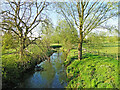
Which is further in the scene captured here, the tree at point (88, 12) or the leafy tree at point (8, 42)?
the tree at point (88, 12)

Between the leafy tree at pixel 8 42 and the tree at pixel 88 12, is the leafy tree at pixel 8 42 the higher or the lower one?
the lower one

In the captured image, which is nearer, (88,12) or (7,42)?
(7,42)

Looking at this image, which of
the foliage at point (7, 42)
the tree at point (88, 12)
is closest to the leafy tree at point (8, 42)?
the foliage at point (7, 42)

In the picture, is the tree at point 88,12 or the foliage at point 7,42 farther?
the tree at point 88,12

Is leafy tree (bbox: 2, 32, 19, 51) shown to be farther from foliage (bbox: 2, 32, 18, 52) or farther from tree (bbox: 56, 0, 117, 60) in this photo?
tree (bbox: 56, 0, 117, 60)

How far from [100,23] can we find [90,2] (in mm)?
1720

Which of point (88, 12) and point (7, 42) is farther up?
point (88, 12)

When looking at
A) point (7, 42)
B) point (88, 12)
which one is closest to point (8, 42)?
point (7, 42)

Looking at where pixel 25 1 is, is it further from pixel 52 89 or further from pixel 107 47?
pixel 107 47

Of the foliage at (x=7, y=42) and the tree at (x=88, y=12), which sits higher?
the tree at (x=88, y=12)

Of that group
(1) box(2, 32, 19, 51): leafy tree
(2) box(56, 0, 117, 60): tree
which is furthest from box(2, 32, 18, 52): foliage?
(2) box(56, 0, 117, 60): tree

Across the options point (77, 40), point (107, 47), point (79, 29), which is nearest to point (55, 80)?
point (77, 40)

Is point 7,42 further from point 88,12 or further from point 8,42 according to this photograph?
point 88,12

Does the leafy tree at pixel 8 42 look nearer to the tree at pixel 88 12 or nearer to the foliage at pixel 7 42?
the foliage at pixel 7 42
